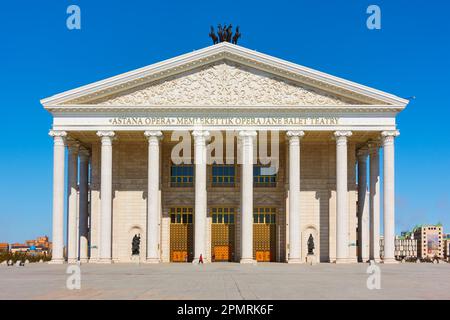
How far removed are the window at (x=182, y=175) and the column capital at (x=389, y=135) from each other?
20711 mm

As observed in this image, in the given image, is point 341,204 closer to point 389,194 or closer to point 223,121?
point 389,194

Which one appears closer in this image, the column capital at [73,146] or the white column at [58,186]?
the white column at [58,186]

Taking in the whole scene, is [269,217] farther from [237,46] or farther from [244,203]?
[237,46]

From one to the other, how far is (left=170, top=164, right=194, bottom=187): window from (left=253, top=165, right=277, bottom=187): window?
672 cm

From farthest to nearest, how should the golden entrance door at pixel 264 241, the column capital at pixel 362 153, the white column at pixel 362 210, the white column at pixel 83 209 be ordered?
the white column at pixel 83 209 < the column capital at pixel 362 153 < the white column at pixel 362 210 < the golden entrance door at pixel 264 241

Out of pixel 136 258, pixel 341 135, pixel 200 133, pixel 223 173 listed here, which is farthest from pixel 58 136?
pixel 341 135

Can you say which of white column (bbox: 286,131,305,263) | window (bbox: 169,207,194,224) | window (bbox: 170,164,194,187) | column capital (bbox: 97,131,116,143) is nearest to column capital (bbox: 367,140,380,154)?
white column (bbox: 286,131,305,263)

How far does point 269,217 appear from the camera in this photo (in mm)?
77375

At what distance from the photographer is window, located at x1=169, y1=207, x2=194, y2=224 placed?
253 ft

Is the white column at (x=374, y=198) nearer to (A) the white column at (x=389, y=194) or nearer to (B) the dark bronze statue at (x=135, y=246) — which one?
(A) the white column at (x=389, y=194)

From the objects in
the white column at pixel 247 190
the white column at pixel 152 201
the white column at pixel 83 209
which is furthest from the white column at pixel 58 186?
the white column at pixel 247 190

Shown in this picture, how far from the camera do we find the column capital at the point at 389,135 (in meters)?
68.0

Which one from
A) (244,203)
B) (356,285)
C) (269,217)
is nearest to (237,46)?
(244,203)
